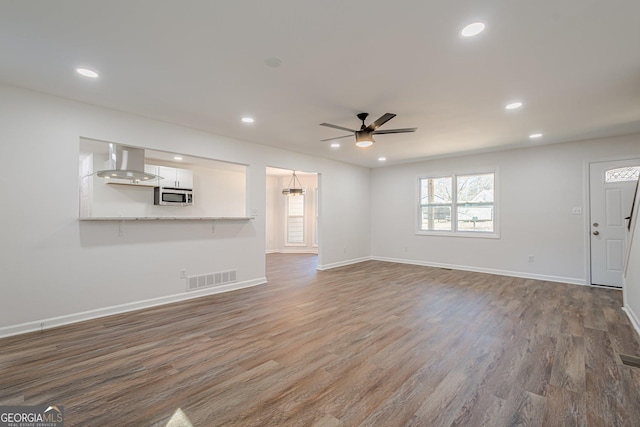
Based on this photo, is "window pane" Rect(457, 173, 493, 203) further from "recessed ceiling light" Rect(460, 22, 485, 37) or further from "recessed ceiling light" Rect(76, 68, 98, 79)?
"recessed ceiling light" Rect(76, 68, 98, 79)

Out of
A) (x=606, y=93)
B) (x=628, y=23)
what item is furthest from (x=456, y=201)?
(x=628, y=23)

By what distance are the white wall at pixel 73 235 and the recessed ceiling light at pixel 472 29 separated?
3781 millimetres

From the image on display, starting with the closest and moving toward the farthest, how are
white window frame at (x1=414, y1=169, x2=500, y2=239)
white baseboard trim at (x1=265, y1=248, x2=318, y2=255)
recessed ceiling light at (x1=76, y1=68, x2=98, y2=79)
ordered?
recessed ceiling light at (x1=76, y1=68, x2=98, y2=79) → white window frame at (x1=414, y1=169, x2=500, y2=239) → white baseboard trim at (x1=265, y1=248, x2=318, y2=255)

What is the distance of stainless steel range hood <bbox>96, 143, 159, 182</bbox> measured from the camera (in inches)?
144

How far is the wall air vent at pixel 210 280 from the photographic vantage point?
14.3ft

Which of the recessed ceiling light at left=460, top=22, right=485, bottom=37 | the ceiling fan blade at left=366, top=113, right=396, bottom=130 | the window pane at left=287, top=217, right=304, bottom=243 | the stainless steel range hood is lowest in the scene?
the window pane at left=287, top=217, right=304, bottom=243

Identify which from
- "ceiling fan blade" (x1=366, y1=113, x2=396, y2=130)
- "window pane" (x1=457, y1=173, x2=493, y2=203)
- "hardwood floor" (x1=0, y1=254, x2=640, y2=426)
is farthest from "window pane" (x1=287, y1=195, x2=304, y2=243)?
"ceiling fan blade" (x1=366, y1=113, x2=396, y2=130)

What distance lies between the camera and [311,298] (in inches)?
168

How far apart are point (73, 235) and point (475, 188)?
7.15 meters

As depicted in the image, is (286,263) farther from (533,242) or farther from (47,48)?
(47,48)

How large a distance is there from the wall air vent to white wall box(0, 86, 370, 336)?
3.5 inches

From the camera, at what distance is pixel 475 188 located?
21.0 ft

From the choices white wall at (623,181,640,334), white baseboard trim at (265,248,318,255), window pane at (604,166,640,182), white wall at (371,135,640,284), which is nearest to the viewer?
white wall at (623,181,640,334)

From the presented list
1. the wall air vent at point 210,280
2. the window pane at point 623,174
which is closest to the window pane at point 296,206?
the wall air vent at point 210,280
